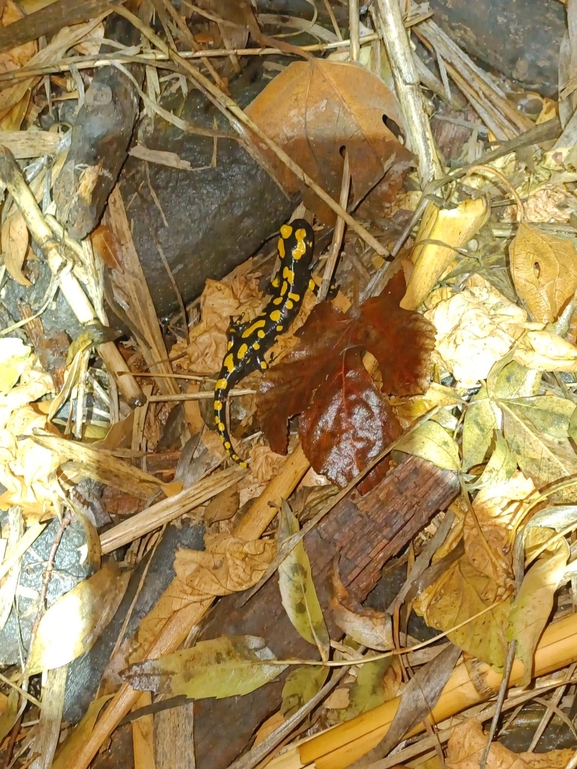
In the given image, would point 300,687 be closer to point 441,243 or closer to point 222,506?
point 222,506

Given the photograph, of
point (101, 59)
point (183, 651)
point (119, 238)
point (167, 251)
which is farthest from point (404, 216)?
point (183, 651)

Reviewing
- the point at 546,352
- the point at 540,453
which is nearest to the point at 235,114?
the point at 546,352

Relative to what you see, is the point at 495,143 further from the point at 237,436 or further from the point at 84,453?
the point at 84,453

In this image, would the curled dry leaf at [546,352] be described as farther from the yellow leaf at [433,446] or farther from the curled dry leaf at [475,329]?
the yellow leaf at [433,446]

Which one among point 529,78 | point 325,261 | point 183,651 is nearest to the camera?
point 183,651

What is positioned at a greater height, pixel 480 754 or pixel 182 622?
pixel 182 622

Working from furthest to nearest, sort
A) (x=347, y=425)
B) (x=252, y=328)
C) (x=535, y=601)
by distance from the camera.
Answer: (x=252, y=328) → (x=347, y=425) → (x=535, y=601)

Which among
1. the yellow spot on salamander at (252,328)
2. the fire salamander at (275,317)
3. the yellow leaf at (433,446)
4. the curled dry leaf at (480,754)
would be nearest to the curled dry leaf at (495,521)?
the yellow leaf at (433,446)
